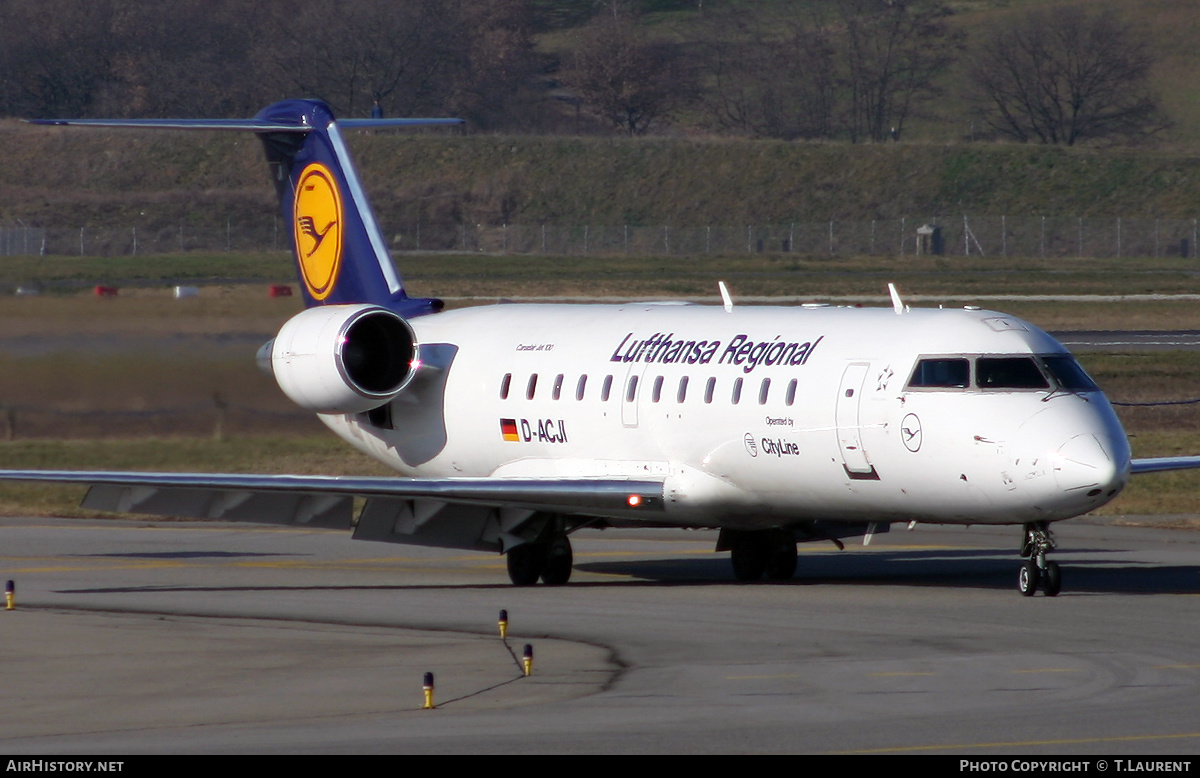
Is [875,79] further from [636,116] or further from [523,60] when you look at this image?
[523,60]

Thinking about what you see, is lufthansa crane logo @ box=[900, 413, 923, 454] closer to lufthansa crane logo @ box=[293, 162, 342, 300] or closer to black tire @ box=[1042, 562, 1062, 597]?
black tire @ box=[1042, 562, 1062, 597]

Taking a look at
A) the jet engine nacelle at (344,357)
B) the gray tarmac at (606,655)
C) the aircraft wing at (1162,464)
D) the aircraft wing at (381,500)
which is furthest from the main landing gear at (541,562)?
the aircraft wing at (1162,464)

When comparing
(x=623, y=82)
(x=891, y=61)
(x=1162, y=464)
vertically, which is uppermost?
(x=891, y=61)

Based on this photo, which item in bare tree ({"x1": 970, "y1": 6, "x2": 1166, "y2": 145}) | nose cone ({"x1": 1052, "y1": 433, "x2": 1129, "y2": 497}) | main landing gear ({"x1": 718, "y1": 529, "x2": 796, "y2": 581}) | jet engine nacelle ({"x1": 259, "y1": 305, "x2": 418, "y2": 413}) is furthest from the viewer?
bare tree ({"x1": 970, "y1": 6, "x2": 1166, "y2": 145})

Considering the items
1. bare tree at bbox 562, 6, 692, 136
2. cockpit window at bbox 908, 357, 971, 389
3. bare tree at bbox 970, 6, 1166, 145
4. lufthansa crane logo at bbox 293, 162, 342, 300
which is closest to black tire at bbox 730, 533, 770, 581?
cockpit window at bbox 908, 357, 971, 389

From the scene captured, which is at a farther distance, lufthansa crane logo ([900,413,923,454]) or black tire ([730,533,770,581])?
black tire ([730,533,770,581])

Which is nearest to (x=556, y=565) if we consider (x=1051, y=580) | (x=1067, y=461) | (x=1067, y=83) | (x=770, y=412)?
(x=770, y=412)

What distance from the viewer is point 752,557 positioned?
22562 millimetres

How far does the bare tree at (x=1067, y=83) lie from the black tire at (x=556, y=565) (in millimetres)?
117467

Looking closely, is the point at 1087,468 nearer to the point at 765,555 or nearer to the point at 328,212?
the point at 765,555

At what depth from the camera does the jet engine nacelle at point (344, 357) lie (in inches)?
935

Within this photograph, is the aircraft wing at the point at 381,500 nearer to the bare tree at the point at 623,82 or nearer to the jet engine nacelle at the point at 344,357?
the jet engine nacelle at the point at 344,357

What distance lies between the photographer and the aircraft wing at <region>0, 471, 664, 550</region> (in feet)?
68.9

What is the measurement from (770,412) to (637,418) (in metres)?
2.09
